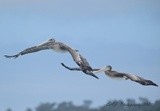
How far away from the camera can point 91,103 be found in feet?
19.7

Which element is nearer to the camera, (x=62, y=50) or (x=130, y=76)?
(x=62, y=50)

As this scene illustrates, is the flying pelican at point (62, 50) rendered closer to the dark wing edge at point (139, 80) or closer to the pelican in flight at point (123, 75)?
the pelican in flight at point (123, 75)

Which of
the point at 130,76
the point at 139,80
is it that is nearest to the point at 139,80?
the point at 139,80

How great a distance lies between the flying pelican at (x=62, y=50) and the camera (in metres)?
5.83

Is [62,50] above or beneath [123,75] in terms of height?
above

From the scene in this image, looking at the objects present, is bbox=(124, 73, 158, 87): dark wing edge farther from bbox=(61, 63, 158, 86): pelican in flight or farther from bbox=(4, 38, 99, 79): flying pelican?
bbox=(4, 38, 99, 79): flying pelican

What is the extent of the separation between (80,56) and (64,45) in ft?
0.65

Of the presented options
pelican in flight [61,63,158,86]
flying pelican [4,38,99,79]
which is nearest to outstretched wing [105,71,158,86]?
pelican in flight [61,63,158,86]

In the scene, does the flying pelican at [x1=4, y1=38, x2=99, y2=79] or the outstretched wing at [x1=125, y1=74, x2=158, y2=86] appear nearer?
the flying pelican at [x1=4, y1=38, x2=99, y2=79]

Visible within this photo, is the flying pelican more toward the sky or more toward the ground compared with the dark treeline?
more toward the sky

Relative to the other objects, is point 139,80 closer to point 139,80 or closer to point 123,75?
point 139,80

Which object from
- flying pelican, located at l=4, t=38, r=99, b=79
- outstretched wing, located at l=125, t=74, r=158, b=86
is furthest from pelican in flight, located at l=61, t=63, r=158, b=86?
flying pelican, located at l=4, t=38, r=99, b=79

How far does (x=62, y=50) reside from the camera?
5.89 m

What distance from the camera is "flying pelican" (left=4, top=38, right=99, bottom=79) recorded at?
5828 millimetres
